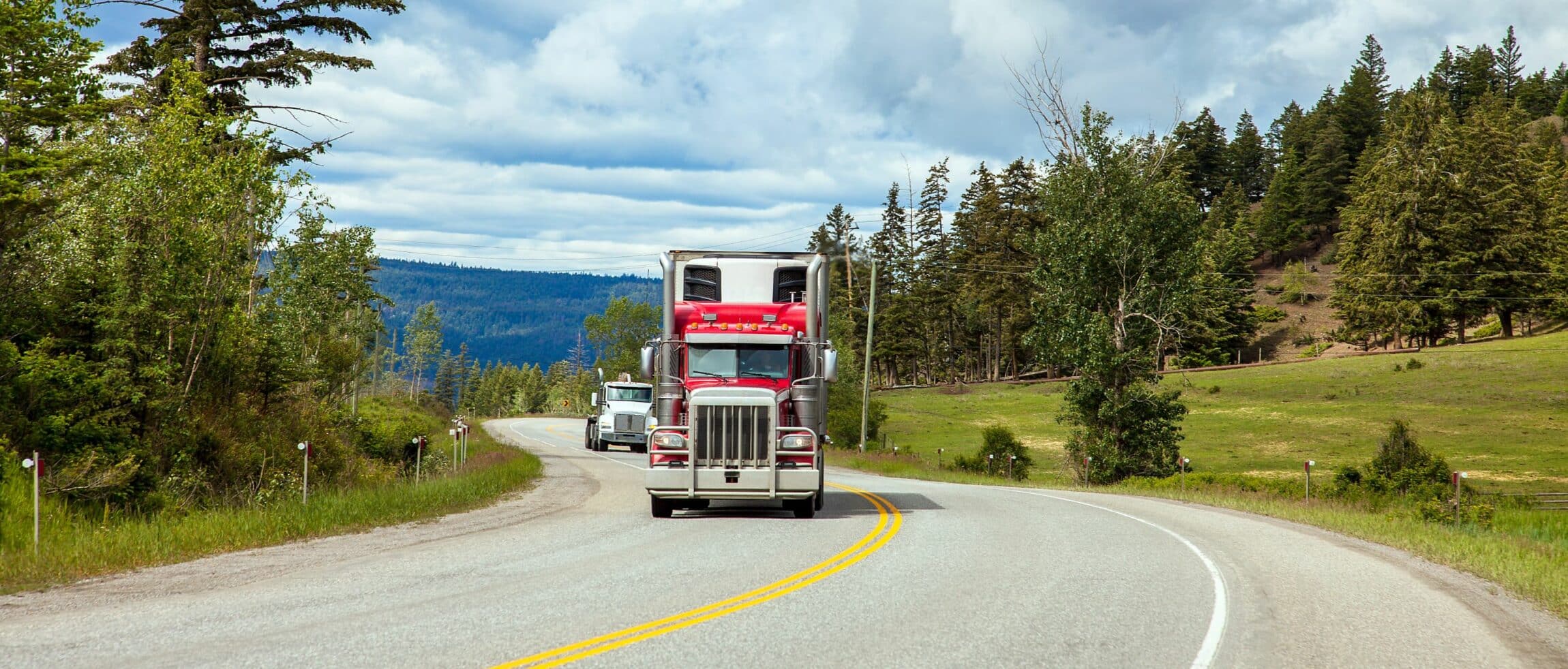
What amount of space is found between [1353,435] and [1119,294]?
23.8 meters

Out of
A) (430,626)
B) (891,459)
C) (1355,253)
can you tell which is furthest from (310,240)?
(1355,253)

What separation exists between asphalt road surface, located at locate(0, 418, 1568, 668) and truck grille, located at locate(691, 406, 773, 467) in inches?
50.7

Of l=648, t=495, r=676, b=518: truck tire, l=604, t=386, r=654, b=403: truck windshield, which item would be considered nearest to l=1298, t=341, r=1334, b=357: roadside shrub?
l=604, t=386, r=654, b=403: truck windshield

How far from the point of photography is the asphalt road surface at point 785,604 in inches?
267

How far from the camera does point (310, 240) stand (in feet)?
148

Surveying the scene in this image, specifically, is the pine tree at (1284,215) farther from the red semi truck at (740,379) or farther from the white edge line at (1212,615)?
the white edge line at (1212,615)

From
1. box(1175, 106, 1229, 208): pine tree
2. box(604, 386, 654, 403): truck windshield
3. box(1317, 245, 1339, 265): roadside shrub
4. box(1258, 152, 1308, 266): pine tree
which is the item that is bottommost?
box(604, 386, 654, 403): truck windshield

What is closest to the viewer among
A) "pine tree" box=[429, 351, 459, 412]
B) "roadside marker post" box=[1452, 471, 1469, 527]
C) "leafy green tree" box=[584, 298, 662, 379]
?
"roadside marker post" box=[1452, 471, 1469, 527]

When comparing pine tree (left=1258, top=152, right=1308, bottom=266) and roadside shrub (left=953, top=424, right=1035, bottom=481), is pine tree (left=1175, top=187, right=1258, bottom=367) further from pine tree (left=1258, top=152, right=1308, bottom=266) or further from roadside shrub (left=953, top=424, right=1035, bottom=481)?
Result: roadside shrub (left=953, top=424, right=1035, bottom=481)

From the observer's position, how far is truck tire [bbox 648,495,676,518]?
53.9 feet

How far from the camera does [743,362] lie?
17.2 m

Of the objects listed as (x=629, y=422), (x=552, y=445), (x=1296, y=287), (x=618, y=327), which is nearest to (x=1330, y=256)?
(x=1296, y=287)

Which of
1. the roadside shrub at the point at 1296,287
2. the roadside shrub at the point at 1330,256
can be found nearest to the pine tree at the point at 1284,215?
the roadside shrub at the point at 1330,256

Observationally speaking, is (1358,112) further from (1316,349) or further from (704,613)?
(704,613)
